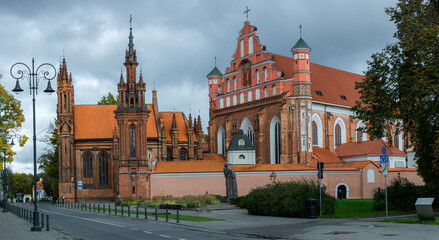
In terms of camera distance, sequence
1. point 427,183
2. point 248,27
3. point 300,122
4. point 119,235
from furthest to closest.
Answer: point 248,27 < point 300,122 < point 427,183 < point 119,235

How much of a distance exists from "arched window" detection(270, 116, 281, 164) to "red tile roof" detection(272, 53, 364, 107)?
220 inches

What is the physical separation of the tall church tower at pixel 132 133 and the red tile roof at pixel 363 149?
24331mm

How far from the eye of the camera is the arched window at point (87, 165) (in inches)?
2689

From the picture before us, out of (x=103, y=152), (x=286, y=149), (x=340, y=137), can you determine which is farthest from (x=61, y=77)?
(x=340, y=137)

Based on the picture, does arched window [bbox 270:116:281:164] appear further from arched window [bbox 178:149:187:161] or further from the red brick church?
arched window [bbox 178:149:187:161]

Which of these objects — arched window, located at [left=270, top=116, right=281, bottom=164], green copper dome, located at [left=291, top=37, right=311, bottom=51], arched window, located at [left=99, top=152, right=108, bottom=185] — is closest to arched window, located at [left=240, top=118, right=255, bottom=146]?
arched window, located at [left=270, top=116, right=281, bottom=164]

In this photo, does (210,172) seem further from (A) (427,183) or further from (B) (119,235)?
(B) (119,235)

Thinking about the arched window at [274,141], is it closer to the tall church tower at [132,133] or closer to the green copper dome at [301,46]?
the green copper dome at [301,46]

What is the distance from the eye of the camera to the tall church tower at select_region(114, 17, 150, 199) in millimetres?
56250

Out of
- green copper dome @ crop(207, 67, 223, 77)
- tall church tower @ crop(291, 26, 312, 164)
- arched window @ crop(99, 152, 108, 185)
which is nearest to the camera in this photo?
tall church tower @ crop(291, 26, 312, 164)

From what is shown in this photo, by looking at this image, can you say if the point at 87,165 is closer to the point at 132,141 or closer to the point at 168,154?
the point at 168,154

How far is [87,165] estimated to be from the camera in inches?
2707

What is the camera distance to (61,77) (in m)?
69.0

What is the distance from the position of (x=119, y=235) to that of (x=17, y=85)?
10238 mm
